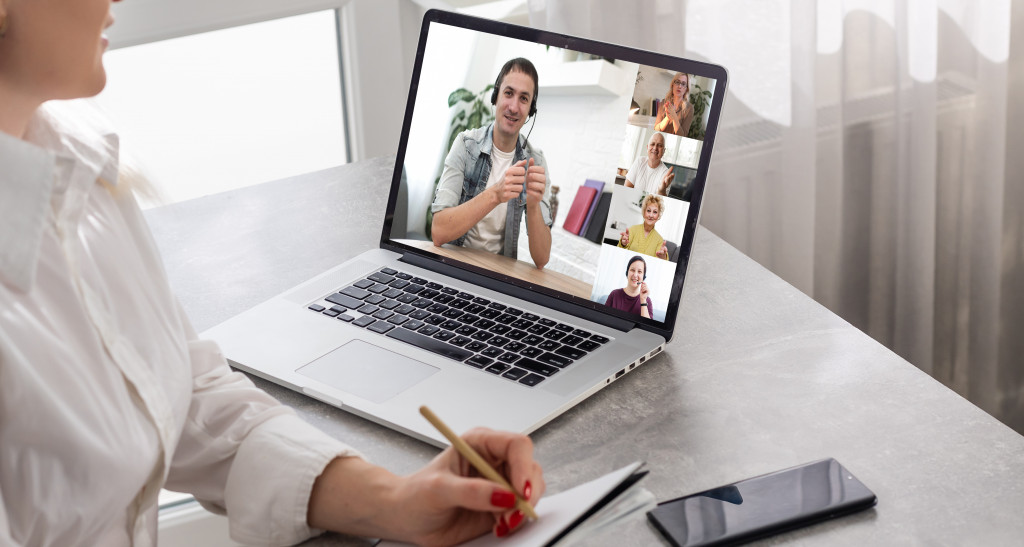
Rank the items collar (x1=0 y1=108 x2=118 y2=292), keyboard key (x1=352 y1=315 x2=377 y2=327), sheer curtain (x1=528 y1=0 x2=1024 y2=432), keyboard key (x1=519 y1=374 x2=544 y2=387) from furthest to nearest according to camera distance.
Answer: sheer curtain (x1=528 y1=0 x2=1024 y2=432), keyboard key (x1=352 y1=315 x2=377 y2=327), keyboard key (x1=519 y1=374 x2=544 y2=387), collar (x1=0 y1=108 x2=118 y2=292)

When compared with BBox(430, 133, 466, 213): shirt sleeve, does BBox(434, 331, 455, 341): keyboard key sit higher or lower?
lower

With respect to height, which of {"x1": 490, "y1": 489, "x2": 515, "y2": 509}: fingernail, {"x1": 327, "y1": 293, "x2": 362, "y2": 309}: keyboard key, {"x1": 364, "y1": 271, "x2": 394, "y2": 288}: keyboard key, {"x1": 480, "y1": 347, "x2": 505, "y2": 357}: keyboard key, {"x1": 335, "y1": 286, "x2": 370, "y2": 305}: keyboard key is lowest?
{"x1": 480, "y1": 347, "x2": 505, "y2": 357}: keyboard key

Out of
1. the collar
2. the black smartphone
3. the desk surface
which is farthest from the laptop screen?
the collar

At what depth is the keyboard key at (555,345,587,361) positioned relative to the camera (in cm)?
96

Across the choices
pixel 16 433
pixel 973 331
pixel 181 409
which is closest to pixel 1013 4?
pixel 973 331

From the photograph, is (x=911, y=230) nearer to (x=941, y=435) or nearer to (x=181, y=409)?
(x=941, y=435)

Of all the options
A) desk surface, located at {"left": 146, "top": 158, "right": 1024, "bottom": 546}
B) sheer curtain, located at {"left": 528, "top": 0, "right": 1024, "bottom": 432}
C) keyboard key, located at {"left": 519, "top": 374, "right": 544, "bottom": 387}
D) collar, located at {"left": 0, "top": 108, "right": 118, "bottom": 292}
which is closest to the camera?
collar, located at {"left": 0, "top": 108, "right": 118, "bottom": 292}

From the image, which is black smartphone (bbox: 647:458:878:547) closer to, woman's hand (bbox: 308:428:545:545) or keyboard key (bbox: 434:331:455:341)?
woman's hand (bbox: 308:428:545:545)

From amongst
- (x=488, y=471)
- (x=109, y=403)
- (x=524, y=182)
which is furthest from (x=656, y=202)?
(x=109, y=403)

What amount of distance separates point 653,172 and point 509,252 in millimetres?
182

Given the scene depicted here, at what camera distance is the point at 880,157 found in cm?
192

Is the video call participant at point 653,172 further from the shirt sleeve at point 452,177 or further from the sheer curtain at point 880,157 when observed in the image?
the sheer curtain at point 880,157

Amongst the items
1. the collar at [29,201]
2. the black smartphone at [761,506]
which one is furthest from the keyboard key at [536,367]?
the collar at [29,201]

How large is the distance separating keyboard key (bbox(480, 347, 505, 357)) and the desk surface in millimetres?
105
